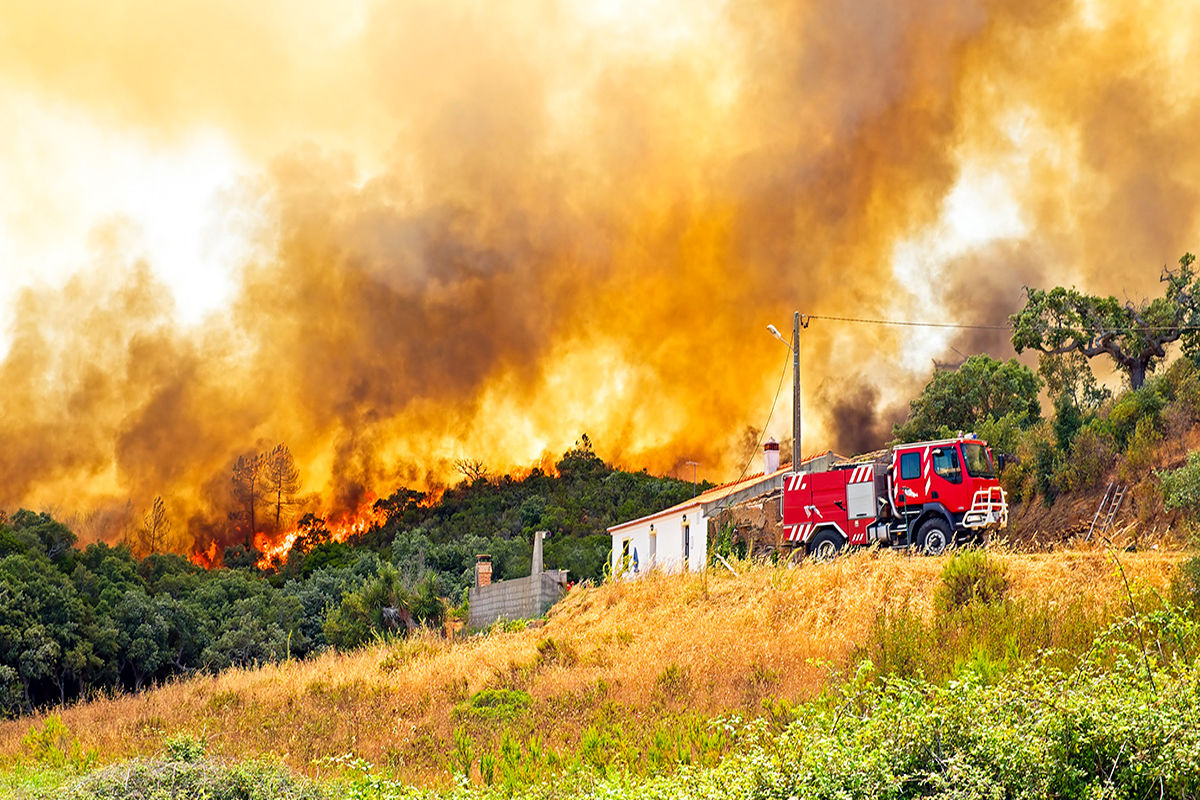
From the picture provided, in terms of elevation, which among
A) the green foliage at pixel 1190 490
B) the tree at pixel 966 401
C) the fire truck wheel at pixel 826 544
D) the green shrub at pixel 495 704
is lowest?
the green shrub at pixel 495 704

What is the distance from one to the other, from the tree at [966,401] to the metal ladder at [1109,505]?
894 inches

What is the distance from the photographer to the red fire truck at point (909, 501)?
78.1 ft

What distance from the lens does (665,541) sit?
41.3 m

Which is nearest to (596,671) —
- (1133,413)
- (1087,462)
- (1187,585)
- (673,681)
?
(673,681)

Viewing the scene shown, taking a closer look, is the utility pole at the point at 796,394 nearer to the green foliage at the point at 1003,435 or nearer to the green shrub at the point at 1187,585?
the green foliage at the point at 1003,435

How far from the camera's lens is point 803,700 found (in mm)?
13672

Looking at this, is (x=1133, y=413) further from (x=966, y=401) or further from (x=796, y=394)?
(x=966, y=401)

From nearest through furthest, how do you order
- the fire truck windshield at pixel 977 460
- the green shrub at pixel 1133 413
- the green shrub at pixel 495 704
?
the green shrub at pixel 495 704 → the fire truck windshield at pixel 977 460 → the green shrub at pixel 1133 413

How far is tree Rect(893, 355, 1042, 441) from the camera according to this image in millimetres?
52281

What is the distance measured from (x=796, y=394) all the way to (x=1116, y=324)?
19.4 meters

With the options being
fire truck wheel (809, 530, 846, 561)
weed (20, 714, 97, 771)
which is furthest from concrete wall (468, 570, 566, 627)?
weed (20, 714, 97, 771)

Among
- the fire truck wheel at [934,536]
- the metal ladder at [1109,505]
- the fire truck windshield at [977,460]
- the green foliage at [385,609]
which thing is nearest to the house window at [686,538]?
the green foliage at [385,609]

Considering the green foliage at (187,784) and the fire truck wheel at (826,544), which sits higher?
the fire truck wheel at (826,544)

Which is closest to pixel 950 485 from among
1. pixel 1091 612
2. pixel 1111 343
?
pixel 1091 612
